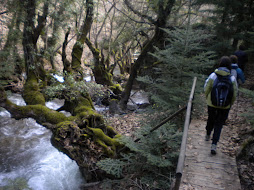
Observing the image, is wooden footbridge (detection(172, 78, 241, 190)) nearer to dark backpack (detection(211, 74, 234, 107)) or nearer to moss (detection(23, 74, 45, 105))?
dark backpack (detection(211, 74, 234, 107))

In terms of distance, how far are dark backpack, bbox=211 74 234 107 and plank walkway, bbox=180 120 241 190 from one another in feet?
4.01

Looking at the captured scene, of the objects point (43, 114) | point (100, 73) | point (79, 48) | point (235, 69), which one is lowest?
point (43, 114)

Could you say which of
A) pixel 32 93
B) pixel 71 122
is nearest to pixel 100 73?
pixel 32 93

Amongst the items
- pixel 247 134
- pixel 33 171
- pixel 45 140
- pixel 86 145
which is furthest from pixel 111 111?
pixel 247 134

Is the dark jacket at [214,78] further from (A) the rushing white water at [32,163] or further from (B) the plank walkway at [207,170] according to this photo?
(A) the rushing white water at [32,163]

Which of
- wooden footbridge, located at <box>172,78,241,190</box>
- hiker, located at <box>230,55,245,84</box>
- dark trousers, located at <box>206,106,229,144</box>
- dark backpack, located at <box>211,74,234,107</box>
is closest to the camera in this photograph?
wooden footbridge, located at <box>172,78,241,190</box>

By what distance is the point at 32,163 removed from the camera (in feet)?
25.7

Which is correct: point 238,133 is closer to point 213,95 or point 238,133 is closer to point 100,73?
point 213,95

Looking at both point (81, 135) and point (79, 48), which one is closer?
point (81, 135)

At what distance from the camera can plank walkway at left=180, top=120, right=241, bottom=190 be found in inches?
136

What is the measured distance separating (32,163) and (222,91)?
25.4ft

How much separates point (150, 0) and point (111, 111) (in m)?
7.45

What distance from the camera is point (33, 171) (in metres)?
7.39

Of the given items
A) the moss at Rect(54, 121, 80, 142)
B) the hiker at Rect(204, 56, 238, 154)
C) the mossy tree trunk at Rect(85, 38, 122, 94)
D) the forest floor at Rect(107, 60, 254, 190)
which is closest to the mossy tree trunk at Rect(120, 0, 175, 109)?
the mossy tree trunk at Rect(85, 38, 122, 94)
